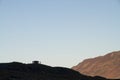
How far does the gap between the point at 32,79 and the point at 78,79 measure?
18768 mm

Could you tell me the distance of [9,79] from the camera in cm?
5272

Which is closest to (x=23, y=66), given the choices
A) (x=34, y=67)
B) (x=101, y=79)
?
(x=34, y=67)

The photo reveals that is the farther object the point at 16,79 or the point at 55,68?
the point at 55,68

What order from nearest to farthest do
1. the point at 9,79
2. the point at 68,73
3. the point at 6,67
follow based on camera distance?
the point at 9,79 → the point at 6,67 → the point at 68,73

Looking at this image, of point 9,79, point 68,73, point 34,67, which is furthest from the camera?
point 68,73

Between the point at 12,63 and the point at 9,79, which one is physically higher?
the point at 12,63

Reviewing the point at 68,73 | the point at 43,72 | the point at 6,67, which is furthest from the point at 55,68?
the point at 6,67

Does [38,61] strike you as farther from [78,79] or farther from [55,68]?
[78,79]

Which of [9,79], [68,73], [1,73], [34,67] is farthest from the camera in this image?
[68,73]

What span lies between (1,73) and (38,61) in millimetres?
22655

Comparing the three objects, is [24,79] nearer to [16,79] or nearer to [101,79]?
[16,79]

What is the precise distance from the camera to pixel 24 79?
Result: 5438 cm

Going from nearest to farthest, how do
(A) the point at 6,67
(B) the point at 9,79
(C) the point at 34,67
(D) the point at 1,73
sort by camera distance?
(B) the point at 9,79
(D) the point at 1,73
(A) the point at 6,67
(C) the point at 34,67

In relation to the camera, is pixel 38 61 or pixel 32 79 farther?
pixel 38 61
